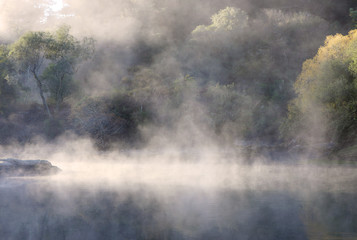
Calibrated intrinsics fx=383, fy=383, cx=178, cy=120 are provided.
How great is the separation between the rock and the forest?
10.8 metres

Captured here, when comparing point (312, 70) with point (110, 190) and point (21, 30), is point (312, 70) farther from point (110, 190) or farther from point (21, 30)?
point (21, 30)

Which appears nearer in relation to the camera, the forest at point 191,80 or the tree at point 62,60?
the forest at point 191,80

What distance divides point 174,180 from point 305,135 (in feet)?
52.8

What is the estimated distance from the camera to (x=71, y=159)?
109 ft

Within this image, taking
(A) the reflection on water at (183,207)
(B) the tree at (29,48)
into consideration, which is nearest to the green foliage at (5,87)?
(B) the tree at (29,48)

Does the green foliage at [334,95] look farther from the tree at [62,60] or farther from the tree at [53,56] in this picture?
the tree at [53,56]

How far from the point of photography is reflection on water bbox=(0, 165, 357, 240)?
450 inches

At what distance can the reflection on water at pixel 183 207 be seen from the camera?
37.5ft

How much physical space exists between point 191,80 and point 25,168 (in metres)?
21.3

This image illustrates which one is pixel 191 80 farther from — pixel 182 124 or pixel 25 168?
pixel 25 168

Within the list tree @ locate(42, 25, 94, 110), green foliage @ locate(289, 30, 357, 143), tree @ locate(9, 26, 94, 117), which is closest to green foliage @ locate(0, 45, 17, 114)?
tree @ locate(9, 26, 94, 117)

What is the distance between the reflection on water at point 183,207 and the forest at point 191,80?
11.0 metres

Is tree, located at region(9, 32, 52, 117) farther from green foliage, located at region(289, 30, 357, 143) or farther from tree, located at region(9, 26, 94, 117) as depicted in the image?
green foliage, located at region(289, 30, 357, 143)

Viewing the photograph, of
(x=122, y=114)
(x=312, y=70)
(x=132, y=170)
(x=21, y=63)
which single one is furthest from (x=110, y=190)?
(x=21, y=63)
